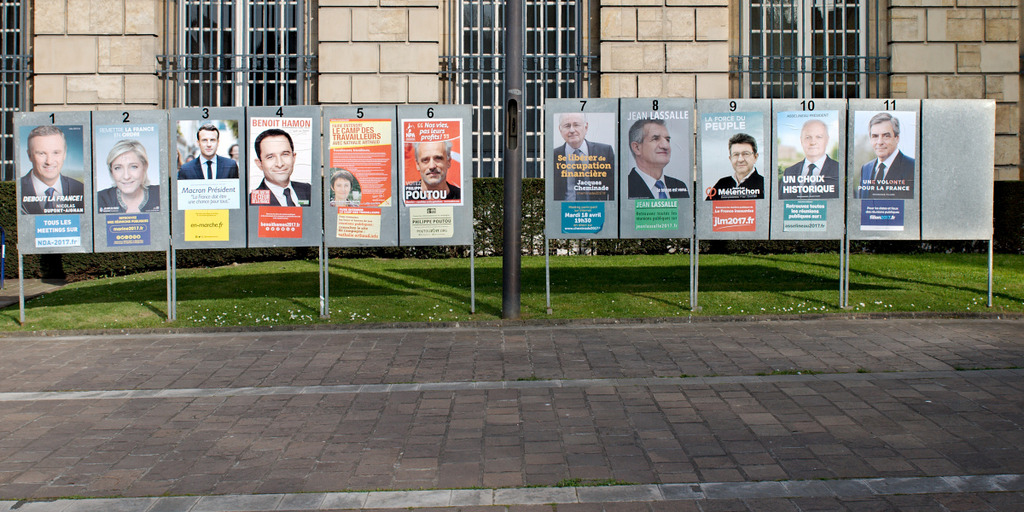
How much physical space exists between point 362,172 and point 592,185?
305 cm

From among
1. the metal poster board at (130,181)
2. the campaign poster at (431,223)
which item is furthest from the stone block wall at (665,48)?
the metal poster board at (130,181)

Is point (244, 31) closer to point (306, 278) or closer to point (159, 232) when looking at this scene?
point (306, 278)

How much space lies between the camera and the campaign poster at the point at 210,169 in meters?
10.9

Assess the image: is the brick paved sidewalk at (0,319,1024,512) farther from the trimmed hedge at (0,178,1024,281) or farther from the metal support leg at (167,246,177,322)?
the trimmed hedge at (0,178,1024,281)

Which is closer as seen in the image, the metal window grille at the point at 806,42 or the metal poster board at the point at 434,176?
the metal poster board at the point at 434,176

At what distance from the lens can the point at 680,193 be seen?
36.0ft

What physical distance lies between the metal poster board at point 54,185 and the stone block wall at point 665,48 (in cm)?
1031

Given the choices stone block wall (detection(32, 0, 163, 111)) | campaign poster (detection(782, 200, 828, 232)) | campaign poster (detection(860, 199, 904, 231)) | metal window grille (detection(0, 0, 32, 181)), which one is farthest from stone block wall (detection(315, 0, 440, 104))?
campaign poster (detection(860, 199, 904, 231))

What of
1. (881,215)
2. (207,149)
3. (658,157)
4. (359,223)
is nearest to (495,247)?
(359,223)

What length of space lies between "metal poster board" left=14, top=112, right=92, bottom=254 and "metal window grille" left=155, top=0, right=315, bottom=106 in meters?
6.83

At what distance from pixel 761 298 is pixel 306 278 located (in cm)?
735

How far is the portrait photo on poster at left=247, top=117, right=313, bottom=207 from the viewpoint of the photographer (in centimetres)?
1089

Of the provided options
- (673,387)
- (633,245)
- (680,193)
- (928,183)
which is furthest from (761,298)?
(633,245)

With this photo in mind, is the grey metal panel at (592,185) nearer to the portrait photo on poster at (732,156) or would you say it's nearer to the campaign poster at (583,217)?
the campaign poster at (583,217)
